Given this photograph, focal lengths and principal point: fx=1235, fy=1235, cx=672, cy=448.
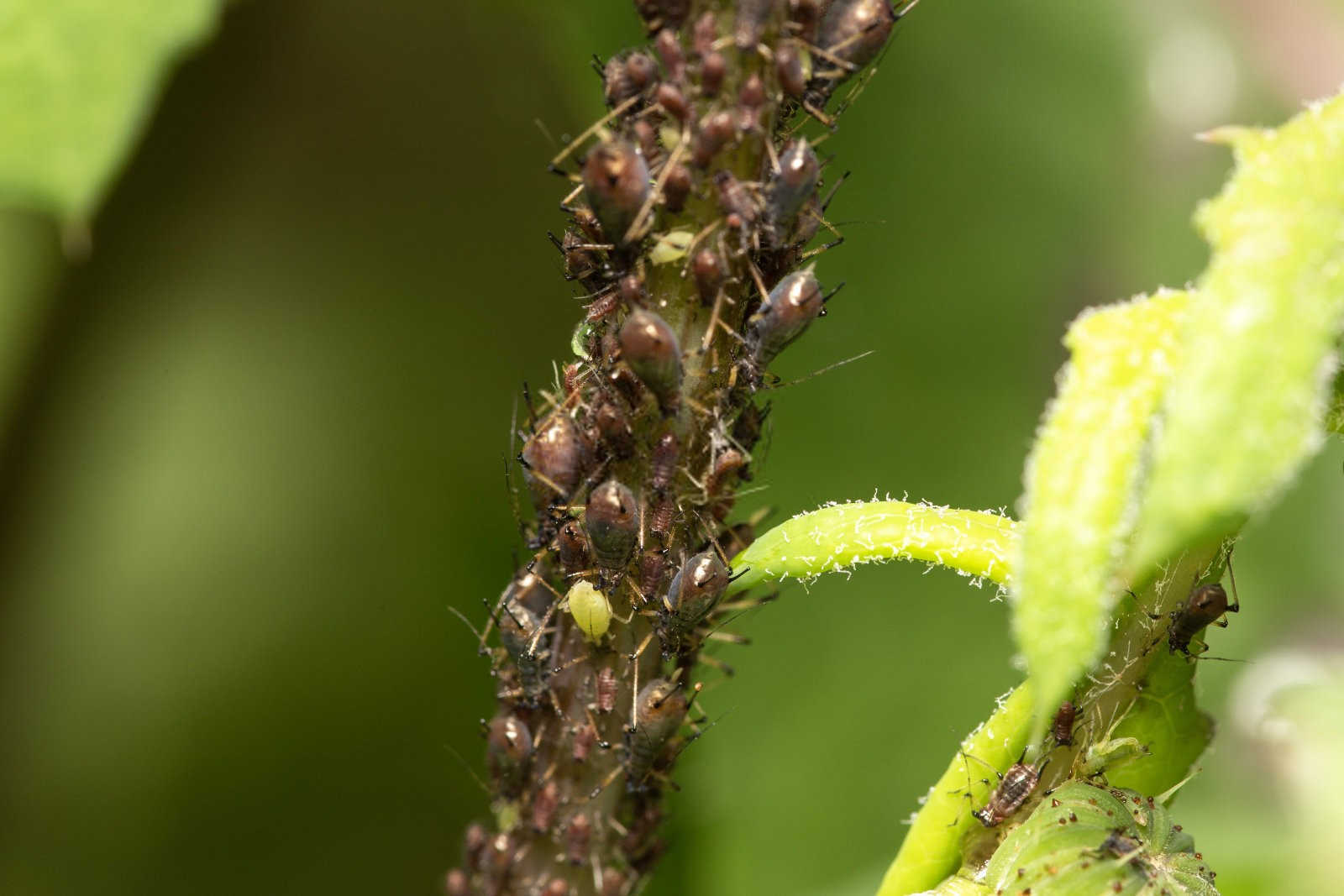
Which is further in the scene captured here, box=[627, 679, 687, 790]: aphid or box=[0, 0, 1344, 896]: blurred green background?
box=[0, 0, 1344, 896]: blurred green background

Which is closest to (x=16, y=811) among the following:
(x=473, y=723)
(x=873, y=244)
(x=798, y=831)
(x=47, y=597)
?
(x=47, y=597)

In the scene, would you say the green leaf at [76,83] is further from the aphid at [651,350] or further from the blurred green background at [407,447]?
the blurred green background at [407,447]

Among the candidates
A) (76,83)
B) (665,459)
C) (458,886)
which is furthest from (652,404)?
(76,83)

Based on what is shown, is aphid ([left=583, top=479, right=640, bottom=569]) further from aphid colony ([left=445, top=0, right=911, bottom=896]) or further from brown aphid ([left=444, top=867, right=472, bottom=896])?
brown aphid ([left=444, top=867, right=472, bottom=896])

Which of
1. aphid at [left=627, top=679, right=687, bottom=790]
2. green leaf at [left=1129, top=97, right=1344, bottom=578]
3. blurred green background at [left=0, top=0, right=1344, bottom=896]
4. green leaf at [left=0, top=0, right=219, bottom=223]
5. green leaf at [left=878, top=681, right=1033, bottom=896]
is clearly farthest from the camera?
blurred green background at [left=0, top=0, right=1344, bottom=896]

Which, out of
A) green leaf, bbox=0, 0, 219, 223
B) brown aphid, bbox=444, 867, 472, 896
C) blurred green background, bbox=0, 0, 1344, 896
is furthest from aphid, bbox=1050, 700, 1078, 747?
blurred green background, bbox=0, 0, 1344, 896

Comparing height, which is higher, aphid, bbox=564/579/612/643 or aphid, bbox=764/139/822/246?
aphid, bbox=764/139/822/246

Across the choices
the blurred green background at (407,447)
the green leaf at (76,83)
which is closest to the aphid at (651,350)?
the green leaf at (76,83)
